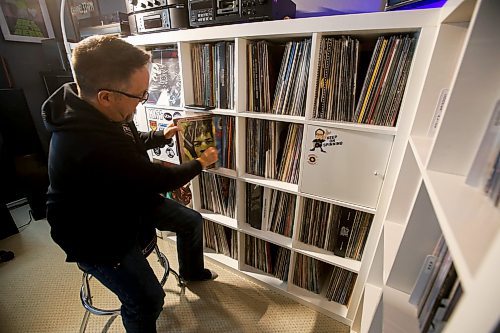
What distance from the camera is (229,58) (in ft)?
3.69

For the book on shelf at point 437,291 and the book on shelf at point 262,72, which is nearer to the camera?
the book on shelf at point 437,291

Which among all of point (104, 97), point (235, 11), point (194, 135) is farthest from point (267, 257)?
point (235, 11)

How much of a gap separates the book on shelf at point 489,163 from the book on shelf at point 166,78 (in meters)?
1.28

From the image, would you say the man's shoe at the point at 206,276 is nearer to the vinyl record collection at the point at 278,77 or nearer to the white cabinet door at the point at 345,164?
the white cabinet door at the point at 345,164

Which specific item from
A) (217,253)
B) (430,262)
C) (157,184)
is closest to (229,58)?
(157,184)

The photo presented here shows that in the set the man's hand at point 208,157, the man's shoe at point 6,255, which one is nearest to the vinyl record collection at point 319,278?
the man's hand at point 208,157

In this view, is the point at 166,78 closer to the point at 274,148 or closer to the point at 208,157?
the point at 208,157

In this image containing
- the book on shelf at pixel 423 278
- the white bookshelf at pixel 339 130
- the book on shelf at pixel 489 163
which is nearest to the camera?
the book on shelf at pixel 489 163

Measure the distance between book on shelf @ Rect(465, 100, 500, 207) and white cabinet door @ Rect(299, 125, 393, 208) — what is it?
454 millimetres

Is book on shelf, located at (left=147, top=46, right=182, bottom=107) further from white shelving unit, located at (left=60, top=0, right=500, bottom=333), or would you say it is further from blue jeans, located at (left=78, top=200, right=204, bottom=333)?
blue jeans, located at (left=78, top=200, right=204, bottom=333)

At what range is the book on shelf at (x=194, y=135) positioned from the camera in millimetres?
1148

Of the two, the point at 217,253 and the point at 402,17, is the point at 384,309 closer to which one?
the point at 402,17

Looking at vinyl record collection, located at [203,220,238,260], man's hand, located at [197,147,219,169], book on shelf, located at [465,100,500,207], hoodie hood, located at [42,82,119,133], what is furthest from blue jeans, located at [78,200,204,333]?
book on shelf, located at [465,100,500,207]

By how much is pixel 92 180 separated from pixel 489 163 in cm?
107
